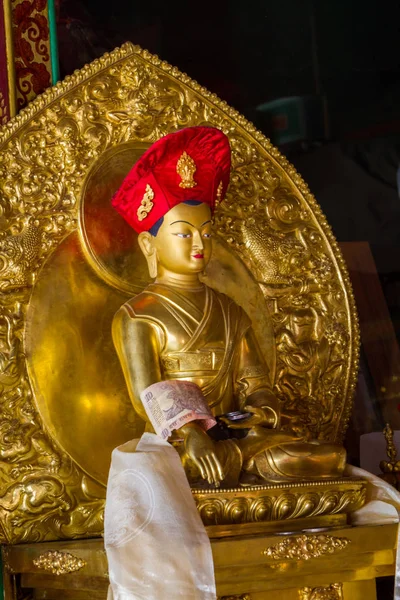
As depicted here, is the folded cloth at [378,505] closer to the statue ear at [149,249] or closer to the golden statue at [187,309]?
the golden statue at [187,309]

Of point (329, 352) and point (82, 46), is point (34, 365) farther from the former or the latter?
point (82, 46)

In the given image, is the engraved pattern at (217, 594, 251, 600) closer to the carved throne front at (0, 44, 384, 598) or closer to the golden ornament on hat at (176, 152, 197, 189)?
the carved throne front at (0, 44, 384, 598)

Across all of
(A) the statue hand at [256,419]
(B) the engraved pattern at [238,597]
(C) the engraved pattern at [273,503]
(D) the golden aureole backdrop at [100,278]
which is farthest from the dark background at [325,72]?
(B) the engraved pattern at [238,597]

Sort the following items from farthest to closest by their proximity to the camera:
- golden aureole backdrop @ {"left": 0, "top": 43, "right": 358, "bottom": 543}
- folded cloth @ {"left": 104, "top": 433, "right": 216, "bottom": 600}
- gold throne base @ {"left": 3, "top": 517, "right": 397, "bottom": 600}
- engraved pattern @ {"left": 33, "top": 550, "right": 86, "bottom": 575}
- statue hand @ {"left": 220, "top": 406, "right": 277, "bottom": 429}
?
golden aureole backdrop @ {"left": 0, "top": 43, "right": 358, "bottom": 543}, statue hand @ {"left": 220, "top": 406, "right": 277, "bottom": 429}, engraved pattern @ {"left": 33, "top": 550, "right": 86, "bottom": 575}, gold throne base @ {"left": 3, "top": 517, "right": 397, "bottom": 600}, folded cloth @ {"left": 104, "top": 433, "right": 216, "bottom": 600}

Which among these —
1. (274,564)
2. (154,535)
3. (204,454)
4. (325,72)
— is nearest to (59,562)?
(154,535)

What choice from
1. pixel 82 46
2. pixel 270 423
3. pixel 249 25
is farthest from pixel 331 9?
pixel 270 423

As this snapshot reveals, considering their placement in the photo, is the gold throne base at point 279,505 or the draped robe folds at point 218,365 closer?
the gold throne base at point 279,505

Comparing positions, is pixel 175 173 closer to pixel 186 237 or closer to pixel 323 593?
pixel 186 237

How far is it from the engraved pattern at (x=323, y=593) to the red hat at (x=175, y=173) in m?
1.31

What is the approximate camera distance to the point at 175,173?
11.2ft

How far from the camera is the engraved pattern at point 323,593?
304 cm

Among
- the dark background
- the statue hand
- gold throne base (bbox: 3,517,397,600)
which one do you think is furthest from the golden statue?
the dark background

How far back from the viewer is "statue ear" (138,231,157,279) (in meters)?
3.56

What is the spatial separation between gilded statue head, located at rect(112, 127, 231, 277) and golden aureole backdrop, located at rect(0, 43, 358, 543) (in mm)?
251
